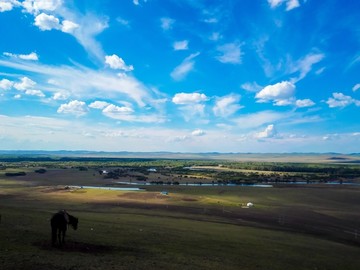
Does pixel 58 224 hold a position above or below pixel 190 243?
above

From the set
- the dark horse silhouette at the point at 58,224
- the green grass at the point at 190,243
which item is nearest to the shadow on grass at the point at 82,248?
the green grass at the point at 190,243

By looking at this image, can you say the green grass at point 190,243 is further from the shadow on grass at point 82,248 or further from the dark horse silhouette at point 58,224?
the dark horse silhouette at point 58,224

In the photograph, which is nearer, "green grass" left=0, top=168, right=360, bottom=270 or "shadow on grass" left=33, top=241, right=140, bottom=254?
"green grass" left=0, top=168, right=360, bottom=270

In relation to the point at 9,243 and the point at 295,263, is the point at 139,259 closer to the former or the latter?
the point at 9,243

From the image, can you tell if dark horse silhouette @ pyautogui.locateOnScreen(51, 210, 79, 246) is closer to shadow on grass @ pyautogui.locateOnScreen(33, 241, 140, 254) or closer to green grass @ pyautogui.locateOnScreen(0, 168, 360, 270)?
shadow on grass @ pyautogui.locateOnScreen(33, 241, 140, 254)

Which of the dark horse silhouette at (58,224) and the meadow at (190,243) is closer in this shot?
the meadow at (190,243)

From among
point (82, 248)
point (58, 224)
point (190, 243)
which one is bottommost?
point (190, 243)

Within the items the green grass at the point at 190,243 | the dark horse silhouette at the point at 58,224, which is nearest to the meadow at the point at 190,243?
the green grass at the point at 190,243

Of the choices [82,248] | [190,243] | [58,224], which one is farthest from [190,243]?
[58,224]

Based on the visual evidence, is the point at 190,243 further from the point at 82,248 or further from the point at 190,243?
the point at 82,248

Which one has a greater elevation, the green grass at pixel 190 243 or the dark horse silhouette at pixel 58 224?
the dark horse silhouette at pixel 58 224

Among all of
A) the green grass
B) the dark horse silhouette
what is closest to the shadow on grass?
the green grass
